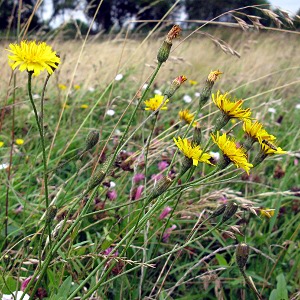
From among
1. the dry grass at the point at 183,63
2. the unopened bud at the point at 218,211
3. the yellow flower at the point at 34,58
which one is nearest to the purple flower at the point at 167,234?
the unopened bud at the point at 218,211

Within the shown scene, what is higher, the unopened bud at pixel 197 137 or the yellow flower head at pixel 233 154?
the yellow flower head at pixel 233 154

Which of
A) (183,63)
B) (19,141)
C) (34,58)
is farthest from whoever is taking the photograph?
(183,63)

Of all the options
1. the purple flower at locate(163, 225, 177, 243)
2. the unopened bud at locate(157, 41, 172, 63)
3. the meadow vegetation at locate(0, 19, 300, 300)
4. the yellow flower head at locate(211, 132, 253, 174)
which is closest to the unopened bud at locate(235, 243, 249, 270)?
the meadow vegetation at locate(0, 19, 300, 300)

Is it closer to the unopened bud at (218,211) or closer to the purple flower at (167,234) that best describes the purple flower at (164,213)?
the purple flower at (167,234)

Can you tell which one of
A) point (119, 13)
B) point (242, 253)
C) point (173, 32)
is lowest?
point (119, 13)

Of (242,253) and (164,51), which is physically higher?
(164,51)

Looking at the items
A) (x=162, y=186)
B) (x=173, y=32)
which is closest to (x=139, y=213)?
(x=162, y=186)

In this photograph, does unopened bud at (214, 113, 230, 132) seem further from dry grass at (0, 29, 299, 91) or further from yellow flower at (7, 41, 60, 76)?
dry grass at (0, 29, 299, 91)

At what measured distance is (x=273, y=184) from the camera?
61.2 inches

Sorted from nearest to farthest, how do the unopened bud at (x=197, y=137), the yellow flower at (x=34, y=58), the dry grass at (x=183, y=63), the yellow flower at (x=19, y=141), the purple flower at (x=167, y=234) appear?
1. the yellow flower at (x=34, y=58)
2. the unopened bud at (x=197, y=137)
3. the purple flower at (x=167, y=234)
4. the yellow flower at (x=19, y=141)
5. the dry grass at (x=183, y=63)

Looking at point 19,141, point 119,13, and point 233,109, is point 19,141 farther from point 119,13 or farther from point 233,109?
point 119,13

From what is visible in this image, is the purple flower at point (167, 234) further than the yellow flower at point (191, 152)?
Yes

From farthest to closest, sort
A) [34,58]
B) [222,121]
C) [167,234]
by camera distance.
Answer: [167,234]
[222,121]
[34,58]

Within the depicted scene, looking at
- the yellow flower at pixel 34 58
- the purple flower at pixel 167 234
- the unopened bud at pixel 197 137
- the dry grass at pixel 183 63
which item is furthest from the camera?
the dry grass at pixel 183 63
